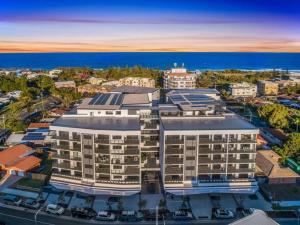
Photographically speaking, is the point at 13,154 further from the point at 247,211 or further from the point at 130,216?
the point at 247,211

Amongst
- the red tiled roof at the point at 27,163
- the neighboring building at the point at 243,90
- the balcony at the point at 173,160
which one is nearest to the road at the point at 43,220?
the balcony at the point at 173,160

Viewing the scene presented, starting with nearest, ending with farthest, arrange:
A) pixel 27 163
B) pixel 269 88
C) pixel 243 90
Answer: pixel 27 163, pixel 243 90, pixel 269 88

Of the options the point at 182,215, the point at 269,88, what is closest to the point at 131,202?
the point at 182,215

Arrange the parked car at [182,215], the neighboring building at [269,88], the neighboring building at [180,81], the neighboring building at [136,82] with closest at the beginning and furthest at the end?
1. the parked car at [182,215]
2. the neighboring building at [180,81]
3. the neighboring building at [269,88]
4. the neighboring building at [136,82]

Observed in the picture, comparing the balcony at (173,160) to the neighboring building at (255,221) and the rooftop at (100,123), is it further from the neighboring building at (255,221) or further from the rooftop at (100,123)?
the neighboring building at (255,221)

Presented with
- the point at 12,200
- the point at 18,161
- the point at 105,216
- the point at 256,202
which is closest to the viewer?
the point at 105,216

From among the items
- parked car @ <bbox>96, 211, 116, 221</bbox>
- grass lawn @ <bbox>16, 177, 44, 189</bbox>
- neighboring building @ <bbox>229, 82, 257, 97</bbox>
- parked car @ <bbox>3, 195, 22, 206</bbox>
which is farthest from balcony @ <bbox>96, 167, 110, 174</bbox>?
neighboring building @ <bbox>229, 82, 257, 97</bbox>
